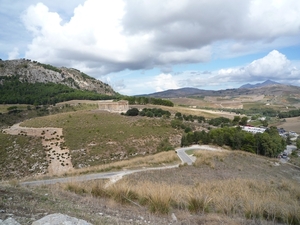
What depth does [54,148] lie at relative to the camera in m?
50.4

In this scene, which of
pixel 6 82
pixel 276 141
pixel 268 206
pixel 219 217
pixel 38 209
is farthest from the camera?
pixel 6 82

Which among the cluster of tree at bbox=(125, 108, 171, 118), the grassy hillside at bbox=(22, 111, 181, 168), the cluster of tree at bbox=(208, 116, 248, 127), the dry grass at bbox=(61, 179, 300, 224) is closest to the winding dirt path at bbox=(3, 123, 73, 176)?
the grassy hillside at bbox=(22, 111, 181, 168)

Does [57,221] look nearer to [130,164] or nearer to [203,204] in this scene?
[203,204]

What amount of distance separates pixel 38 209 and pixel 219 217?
4.31 metres

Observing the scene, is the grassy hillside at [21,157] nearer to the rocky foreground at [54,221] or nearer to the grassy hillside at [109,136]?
the grassy hillside at [109,136]

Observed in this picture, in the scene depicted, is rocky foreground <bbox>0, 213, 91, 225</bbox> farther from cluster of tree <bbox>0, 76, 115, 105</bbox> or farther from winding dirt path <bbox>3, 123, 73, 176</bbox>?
cluster of tree <bbox>0, 76, 115, 105</bbox>

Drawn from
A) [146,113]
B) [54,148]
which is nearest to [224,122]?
[146,113]

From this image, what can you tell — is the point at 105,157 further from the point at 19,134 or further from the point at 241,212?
the point at 241,212

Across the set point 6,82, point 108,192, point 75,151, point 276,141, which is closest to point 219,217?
point 108,192

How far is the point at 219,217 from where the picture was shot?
219 inches

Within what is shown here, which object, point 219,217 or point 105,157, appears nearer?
point 219,217

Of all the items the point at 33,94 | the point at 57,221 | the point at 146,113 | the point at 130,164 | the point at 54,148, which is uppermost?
the point at 33,94

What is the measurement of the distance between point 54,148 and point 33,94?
4421 inches

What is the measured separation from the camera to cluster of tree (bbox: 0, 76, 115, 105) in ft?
415
